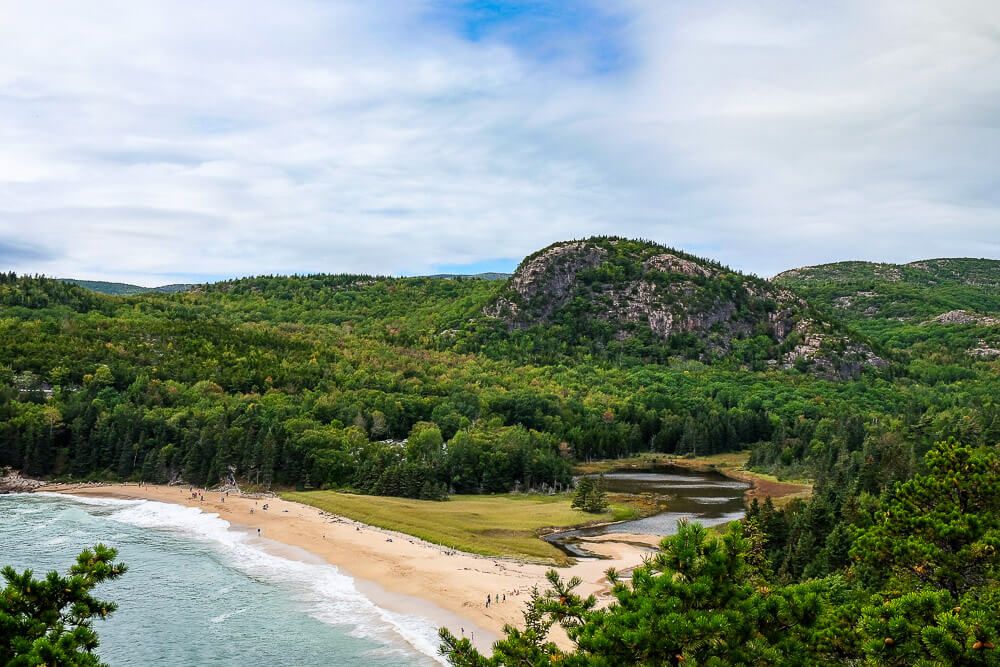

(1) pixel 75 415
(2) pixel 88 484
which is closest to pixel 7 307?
(1) pixel 75 415

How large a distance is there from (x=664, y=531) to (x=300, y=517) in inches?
1662

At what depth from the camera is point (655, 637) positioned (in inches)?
582

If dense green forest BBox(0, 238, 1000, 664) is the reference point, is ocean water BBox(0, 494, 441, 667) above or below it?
below

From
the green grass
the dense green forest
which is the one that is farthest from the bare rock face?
the green grass

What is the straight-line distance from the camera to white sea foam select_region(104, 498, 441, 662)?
48.1 meters

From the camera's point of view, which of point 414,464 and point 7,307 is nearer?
point 414,464

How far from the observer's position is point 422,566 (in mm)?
63062

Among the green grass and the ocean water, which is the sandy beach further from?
the green grass

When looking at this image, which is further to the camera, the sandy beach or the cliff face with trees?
the cliff face with trees

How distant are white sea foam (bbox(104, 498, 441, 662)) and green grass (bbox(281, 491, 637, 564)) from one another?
13.8 meters

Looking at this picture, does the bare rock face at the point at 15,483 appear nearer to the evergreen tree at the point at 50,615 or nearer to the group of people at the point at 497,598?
the group of people at the point at 497,598

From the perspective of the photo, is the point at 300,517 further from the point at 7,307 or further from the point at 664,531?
the point at 7,307

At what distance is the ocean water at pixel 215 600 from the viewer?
4353 centimetres

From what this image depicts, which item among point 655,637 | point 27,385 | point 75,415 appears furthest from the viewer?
point 27,385
